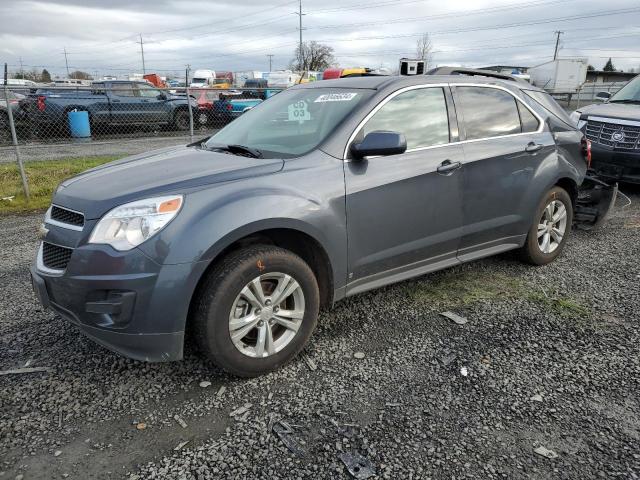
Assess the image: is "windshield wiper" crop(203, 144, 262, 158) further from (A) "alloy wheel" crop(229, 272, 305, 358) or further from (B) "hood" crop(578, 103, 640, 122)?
(B) "hood" crop(578, 103, 640, 122)

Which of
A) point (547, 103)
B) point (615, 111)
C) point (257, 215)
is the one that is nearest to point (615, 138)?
point (615, 111)

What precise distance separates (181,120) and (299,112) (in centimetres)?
1326

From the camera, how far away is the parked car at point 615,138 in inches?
285

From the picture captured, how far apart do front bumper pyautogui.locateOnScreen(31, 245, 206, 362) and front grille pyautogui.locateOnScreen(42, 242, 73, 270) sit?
7 centimetres

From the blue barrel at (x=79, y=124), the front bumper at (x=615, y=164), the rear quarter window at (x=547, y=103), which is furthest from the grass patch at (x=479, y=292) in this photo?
the blue barrel at (x=79, y=124)

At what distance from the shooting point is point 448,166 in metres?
3.68

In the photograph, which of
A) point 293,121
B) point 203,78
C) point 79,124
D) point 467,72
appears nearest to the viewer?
point 293,121

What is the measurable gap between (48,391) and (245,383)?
3.65ft

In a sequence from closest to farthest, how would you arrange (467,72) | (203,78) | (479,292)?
1. (479,292)
2. (467,72)
3. (203,78)

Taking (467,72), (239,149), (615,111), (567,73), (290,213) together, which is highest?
(567,73)

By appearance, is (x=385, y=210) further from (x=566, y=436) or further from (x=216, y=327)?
(x=566, y=436)

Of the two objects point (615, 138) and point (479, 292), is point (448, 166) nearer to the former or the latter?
point (479, 292)

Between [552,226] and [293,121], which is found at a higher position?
[293,121]

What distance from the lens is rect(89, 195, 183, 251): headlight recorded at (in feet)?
8.61
